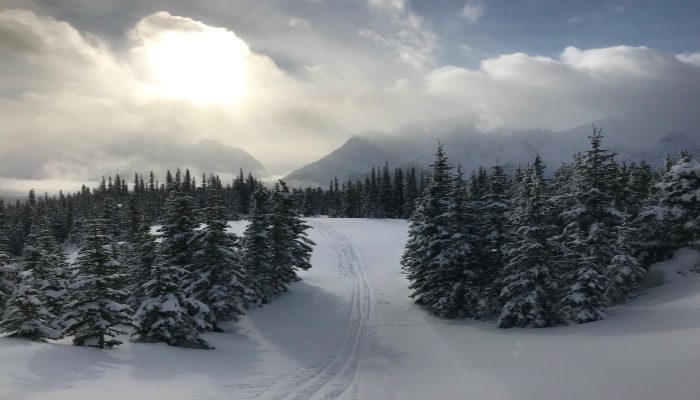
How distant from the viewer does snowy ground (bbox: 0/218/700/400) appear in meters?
12.0

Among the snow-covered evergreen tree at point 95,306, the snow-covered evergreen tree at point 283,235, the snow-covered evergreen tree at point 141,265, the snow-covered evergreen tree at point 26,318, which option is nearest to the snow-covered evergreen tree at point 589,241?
the snow-covered evergreen tree at point 283,235

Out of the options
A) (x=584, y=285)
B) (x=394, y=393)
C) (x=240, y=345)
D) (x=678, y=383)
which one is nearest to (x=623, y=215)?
(x=584, y=285)

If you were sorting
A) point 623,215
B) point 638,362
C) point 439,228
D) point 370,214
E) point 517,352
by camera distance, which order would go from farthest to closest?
point 370,214 < point 439,228 < point 623,215 < point 517,352 < point 638,362

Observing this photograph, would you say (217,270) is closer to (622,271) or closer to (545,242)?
(545,242)

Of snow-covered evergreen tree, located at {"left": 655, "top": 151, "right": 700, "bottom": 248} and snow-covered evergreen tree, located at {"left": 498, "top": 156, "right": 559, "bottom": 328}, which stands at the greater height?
snow-covered evergreen tree, located at {"left": 655, "top": 151, "right": 700, "bottom": 248}

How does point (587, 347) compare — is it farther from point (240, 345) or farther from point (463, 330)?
point (240, 345)

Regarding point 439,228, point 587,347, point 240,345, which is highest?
point 439,228

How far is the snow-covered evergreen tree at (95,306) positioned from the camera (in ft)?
54.5

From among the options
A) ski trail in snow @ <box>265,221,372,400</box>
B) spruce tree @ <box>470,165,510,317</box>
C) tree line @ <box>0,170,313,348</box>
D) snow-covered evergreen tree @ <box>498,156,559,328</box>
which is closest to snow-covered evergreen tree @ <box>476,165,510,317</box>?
spruce tree @ <box>470,165,510,317</box>

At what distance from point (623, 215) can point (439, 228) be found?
1038 centimetres

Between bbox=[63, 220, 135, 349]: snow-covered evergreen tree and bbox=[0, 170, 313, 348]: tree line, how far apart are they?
1.5 inches

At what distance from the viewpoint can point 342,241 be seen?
210 feet

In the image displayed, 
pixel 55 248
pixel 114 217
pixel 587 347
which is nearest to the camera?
pixel 587 347

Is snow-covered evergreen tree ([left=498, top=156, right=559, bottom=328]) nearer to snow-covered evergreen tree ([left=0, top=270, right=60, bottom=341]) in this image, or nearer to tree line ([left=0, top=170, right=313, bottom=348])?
tree line ([left=0, top=170, right=313, bottom=348])
